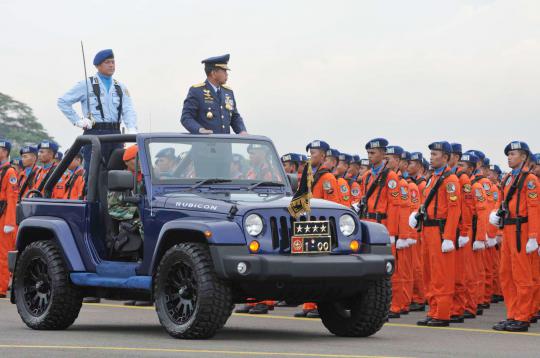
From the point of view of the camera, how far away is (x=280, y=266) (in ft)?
40.5

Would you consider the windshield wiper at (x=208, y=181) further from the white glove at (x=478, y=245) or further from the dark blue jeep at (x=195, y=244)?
the white glove at (x=478, y=245)

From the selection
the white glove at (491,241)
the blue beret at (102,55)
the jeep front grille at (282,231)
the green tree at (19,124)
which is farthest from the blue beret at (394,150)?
the green tree at (19,124)

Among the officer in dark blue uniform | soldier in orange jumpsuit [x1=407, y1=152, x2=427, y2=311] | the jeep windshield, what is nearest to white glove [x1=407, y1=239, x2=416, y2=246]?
soldier in orange jumpsuit [x1=407, y1=152, x2=427, y2=311]

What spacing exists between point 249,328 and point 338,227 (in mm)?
2656

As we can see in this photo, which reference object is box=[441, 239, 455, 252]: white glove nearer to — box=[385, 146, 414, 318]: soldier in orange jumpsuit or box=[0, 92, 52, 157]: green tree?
box=[385, 146, 414, 318]: soldier in orange jumpsuit

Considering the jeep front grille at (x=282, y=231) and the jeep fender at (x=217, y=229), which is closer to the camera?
the jeep fender at (x=217, y=229)

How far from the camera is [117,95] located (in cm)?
1650

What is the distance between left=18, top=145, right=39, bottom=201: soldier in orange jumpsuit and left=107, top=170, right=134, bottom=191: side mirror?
9.88 meters

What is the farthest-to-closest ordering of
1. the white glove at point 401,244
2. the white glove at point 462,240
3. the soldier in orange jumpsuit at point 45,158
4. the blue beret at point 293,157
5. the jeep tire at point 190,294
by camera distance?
the soldier in orange jumpsuit at point 45,158 → the blue beret at point 293,157 → the white glove at point 401,244 → the white glove at point 462,240 → the jeep tire at point 190,294

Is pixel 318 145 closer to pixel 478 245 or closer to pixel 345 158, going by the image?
pixel 478 245

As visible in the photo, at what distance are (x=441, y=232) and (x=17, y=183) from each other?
762 cm

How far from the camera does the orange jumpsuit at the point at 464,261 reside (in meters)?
17.3

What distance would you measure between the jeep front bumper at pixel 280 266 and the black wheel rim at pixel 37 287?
8.85 ft

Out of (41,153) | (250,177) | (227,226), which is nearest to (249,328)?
(250,177)
